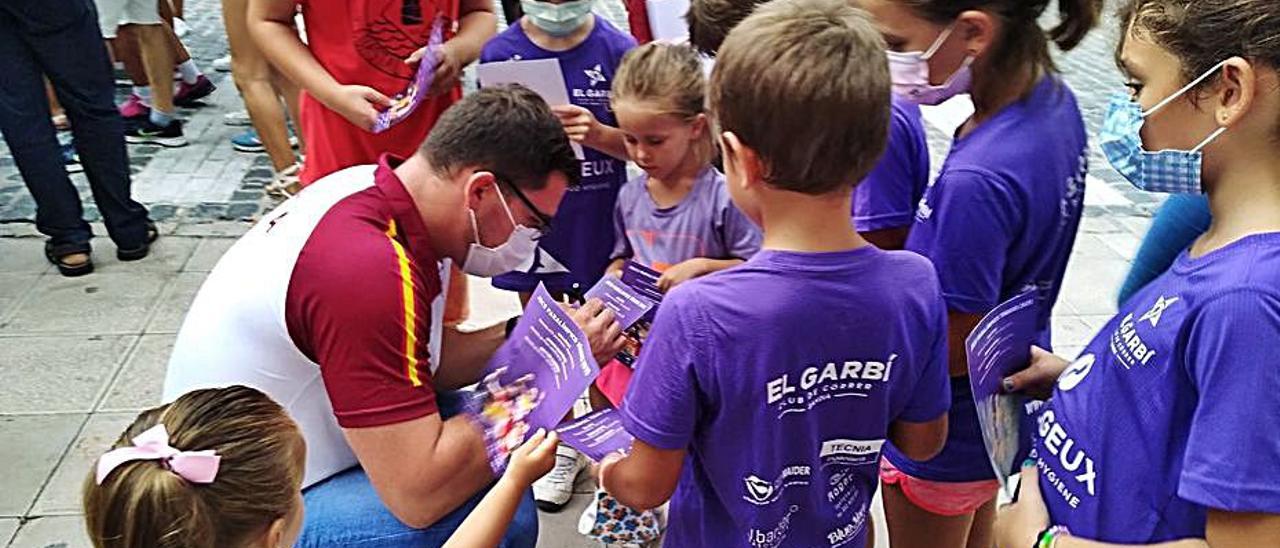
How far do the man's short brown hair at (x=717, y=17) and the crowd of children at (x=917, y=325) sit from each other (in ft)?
1.99

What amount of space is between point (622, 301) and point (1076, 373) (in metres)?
0.92

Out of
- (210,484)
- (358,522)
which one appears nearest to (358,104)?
(358,522)

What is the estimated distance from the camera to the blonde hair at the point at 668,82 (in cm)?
238

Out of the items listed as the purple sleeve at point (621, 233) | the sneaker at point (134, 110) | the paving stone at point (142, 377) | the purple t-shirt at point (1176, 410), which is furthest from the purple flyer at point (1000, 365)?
the sneaker at point (134, 110)

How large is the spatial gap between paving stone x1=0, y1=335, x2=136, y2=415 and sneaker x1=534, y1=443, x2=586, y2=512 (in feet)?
5.46

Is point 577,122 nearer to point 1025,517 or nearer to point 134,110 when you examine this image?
point 1025,517

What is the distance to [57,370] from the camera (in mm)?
3652

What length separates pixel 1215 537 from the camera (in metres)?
1.22

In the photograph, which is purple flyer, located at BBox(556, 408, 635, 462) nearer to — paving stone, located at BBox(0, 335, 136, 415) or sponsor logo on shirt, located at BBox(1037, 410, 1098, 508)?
sponsor logo on shirt, located at BBox(1037, 410, 1098, 508)

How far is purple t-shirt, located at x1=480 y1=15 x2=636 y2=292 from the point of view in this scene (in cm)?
288

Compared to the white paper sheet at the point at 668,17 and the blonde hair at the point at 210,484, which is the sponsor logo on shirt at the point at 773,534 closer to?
the blonde hair at the point at 210,484

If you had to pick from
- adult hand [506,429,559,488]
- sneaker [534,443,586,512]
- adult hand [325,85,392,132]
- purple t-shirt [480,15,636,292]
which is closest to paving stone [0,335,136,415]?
adult hand [325,85,392,132]

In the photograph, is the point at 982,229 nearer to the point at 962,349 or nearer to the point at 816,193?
the point at 962,349

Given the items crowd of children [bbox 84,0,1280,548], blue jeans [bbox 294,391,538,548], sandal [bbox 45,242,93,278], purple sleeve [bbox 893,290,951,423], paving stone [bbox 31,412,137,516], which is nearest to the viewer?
crowd of children [bbox 84,0,1280,548]
